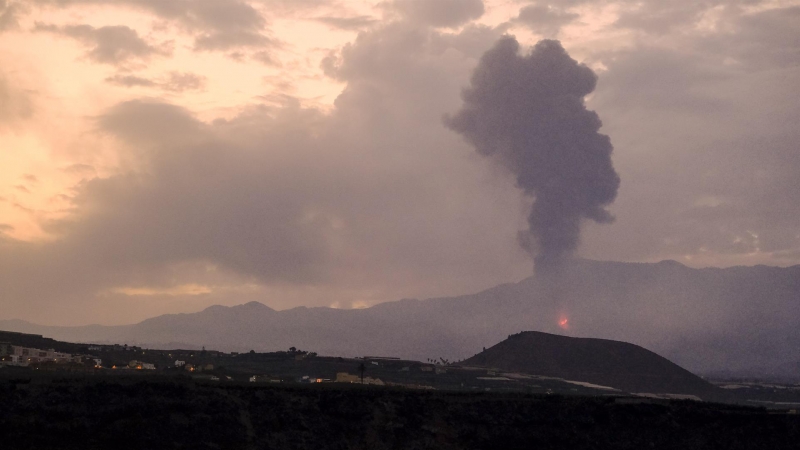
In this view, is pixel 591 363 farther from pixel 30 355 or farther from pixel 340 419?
pixel 340 419

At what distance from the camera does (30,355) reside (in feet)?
370

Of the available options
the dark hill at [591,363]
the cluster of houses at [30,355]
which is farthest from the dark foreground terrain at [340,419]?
the dark hill at [591,363]

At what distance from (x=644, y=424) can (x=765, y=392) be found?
118 metres

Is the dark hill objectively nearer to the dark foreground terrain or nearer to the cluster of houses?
the dark foreground terrain

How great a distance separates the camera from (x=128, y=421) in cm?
6450

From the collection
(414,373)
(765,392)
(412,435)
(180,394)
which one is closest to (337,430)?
(412,435)

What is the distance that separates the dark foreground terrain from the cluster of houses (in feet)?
119

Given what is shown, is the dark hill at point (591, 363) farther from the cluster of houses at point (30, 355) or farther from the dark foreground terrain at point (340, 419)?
the cluster of houses at point (30, 355)

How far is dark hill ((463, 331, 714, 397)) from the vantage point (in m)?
166

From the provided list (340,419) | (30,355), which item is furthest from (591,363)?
(340,419)

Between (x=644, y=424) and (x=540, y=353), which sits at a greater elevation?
(x=540, y=353)

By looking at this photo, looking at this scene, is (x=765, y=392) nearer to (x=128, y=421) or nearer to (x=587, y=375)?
(x=587, y=375)

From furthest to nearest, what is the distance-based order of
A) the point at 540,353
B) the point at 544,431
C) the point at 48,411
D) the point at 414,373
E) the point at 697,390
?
1. the point at 540,353
2. the point at 697,390
3. the point at 414,373
4. the point at 544,431
5. the point at 48,411

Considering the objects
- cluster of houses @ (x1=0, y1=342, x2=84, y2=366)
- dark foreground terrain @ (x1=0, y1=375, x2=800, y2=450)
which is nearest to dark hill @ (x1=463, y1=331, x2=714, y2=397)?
dark foreground terrain @ (x1=0, y1=375, x2=800, y2=450)
